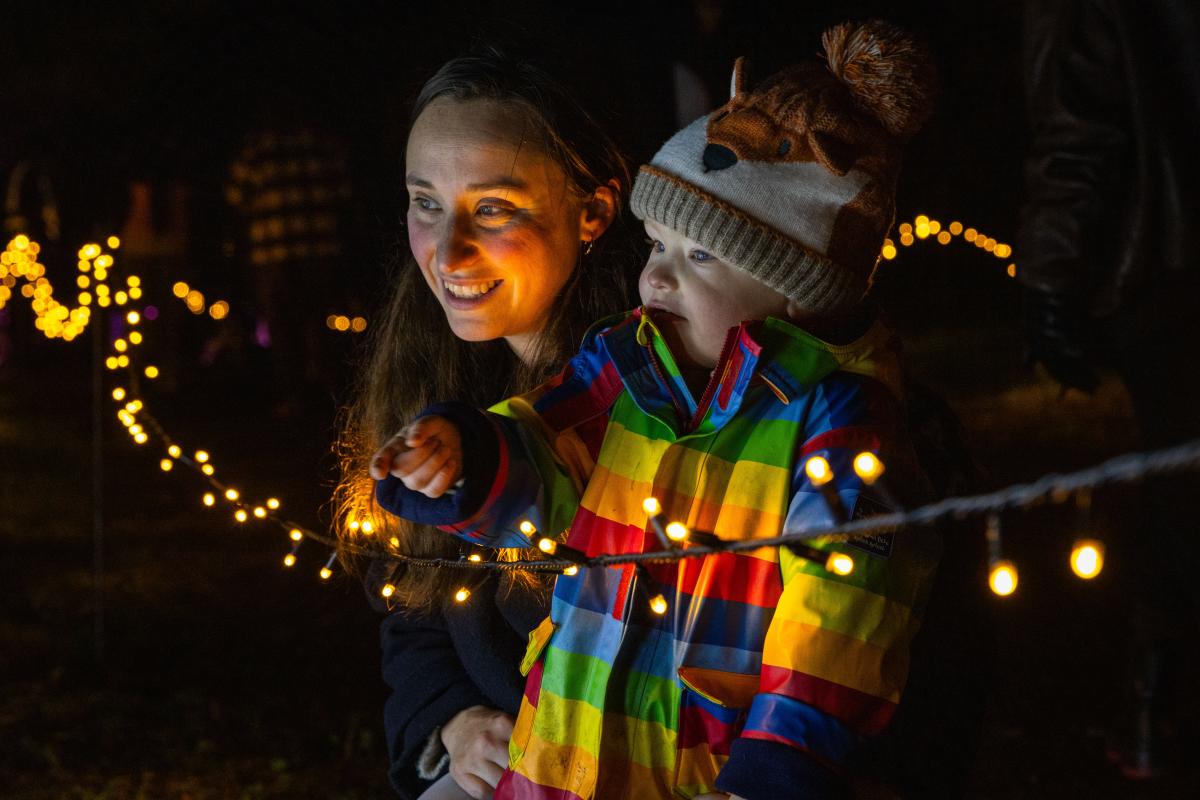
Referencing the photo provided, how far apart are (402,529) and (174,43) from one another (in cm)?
707

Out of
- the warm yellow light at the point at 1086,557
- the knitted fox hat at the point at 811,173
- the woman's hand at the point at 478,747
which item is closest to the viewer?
the warm yellow light at the point at 1086,557

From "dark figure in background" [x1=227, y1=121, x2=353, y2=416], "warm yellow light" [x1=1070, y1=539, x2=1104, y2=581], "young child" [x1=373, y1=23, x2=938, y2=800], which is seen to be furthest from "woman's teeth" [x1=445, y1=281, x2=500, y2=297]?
"dark figure in background" [x1=227, y1=121, x2=353, y2=416]

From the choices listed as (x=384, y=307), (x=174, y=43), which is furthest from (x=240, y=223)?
(x=384, y=307)

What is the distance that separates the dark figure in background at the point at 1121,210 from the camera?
94.0 inches

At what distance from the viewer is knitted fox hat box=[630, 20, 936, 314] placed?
181 cm

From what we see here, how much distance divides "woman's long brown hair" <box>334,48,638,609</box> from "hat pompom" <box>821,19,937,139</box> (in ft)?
2.02

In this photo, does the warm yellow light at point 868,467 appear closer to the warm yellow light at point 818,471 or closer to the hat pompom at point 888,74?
the warm yellow light at point 818,471

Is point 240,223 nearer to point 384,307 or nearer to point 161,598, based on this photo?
point 161,598

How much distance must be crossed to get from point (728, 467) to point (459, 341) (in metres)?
0.95

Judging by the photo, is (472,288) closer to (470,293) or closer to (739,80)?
(470,293)

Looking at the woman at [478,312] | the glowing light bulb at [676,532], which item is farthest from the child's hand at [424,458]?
the woman at [478,312]

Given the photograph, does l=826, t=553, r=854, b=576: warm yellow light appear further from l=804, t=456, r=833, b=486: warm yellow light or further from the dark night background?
the dark night background

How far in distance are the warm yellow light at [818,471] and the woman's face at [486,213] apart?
0.86 meters

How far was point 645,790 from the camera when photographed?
1.70 meters
